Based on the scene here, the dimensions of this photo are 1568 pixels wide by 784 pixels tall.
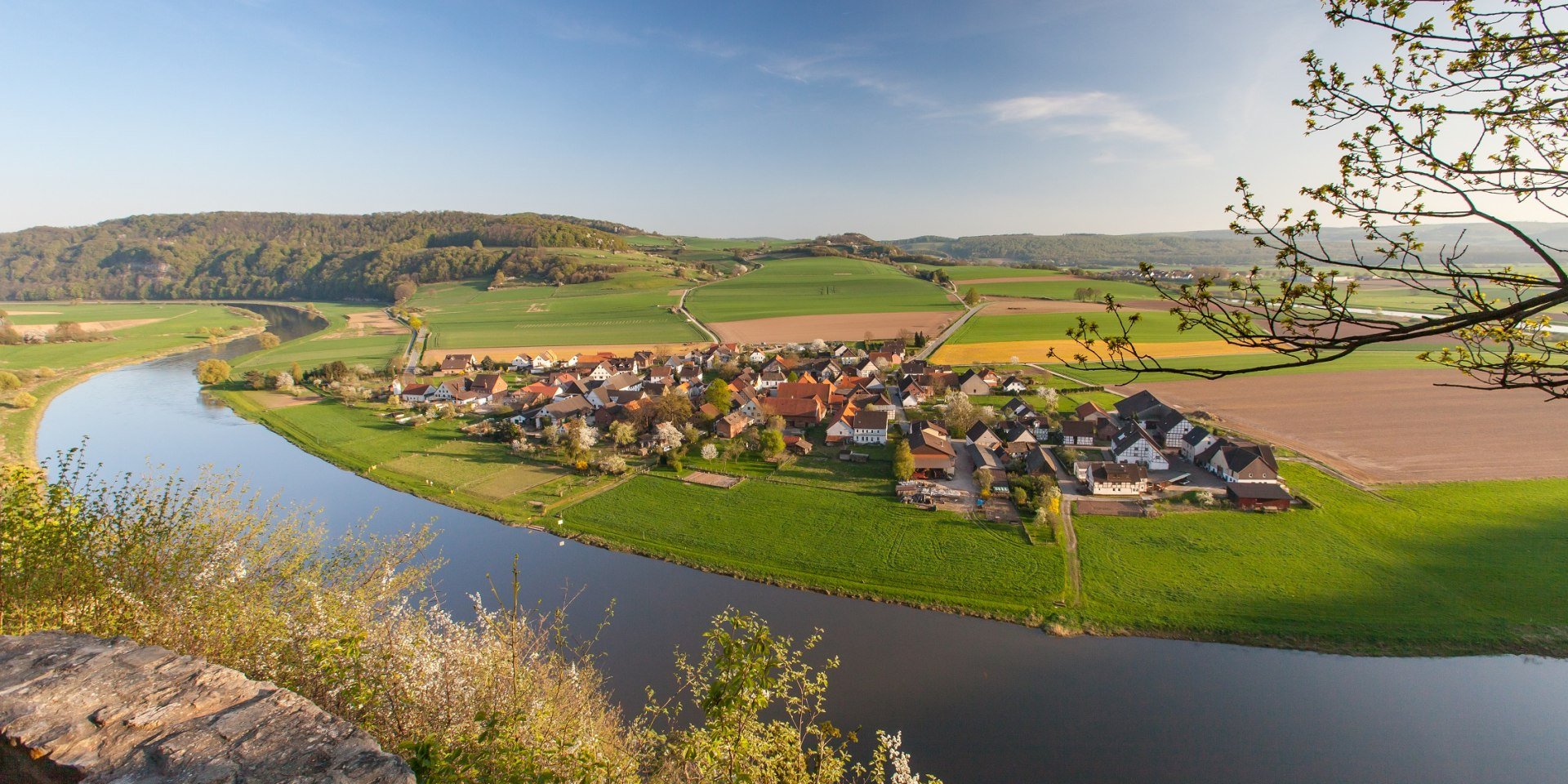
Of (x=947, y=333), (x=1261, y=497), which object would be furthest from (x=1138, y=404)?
(x=947, y=333)

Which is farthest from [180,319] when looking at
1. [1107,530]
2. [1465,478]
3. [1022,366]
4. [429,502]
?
[1465,478]

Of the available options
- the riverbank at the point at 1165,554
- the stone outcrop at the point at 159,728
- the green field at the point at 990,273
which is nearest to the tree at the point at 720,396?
the riverbank at the point at 1165,554

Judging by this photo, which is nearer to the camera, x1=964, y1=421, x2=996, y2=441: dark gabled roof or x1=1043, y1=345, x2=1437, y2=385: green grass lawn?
x1=964, y1=421, x2=996, y2=441: dark gabled roof

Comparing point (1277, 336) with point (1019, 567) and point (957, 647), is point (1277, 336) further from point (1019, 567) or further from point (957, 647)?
point (1019, 567)

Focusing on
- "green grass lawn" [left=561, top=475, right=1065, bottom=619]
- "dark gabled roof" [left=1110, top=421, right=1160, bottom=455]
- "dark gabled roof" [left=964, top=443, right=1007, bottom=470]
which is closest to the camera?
"green grass lawn" [left=561, top=475, right=1065, bottom=619]

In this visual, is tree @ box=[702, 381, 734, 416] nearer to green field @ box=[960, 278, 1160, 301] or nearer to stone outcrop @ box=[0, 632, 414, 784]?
stone outcrop @ box=[0, 632, 414, 784]

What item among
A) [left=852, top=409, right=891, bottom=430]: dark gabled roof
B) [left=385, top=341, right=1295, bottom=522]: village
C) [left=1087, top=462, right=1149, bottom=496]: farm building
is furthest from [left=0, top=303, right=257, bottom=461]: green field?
[left=1087, top=462, right=1149, bottom=496]: farm building

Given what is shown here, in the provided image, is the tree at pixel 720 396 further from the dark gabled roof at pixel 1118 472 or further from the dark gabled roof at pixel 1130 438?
the dark gabled roof at pixel 1130 438
